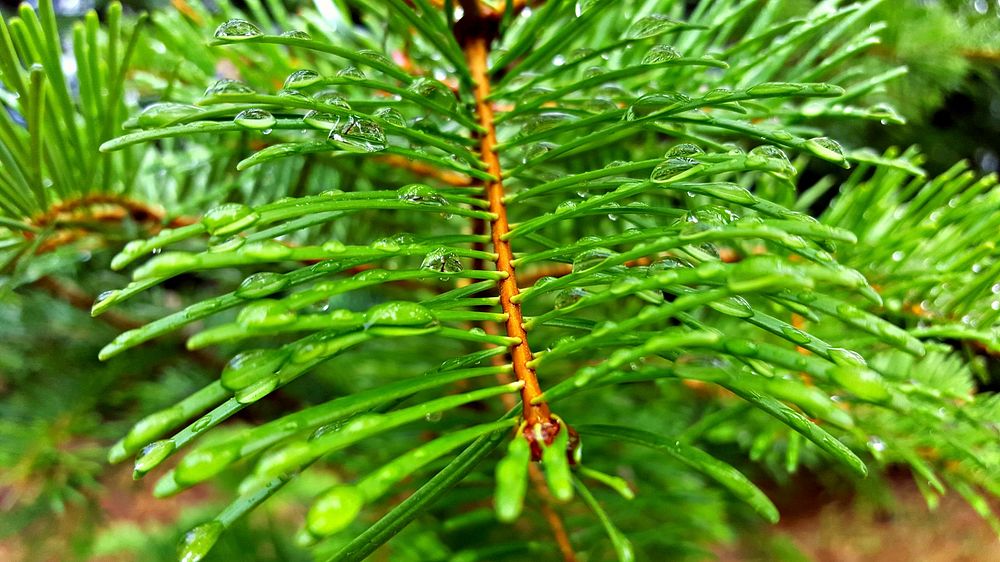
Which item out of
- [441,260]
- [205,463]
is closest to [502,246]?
[441,260]

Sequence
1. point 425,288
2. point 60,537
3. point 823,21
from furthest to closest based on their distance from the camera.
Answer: point 60,537 → point 425,288 → point 823,21

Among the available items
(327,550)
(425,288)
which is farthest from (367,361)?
(327,550)

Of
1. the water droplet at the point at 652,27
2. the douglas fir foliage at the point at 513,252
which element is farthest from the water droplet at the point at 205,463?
the water droplet at the point at 652,27

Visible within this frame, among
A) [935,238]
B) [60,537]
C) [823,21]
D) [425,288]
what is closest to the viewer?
[823,21]

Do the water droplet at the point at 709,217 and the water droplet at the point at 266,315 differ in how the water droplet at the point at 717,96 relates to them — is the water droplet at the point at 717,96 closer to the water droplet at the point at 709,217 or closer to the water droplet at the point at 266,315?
the water droplet at the point at 709,217

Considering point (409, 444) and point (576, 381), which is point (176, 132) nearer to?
point (576, 381)

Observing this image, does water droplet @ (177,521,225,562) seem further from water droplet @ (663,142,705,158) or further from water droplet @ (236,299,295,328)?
water droplet @ (663,142,705,158)

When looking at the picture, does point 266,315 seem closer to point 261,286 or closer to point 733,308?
point 261,286
